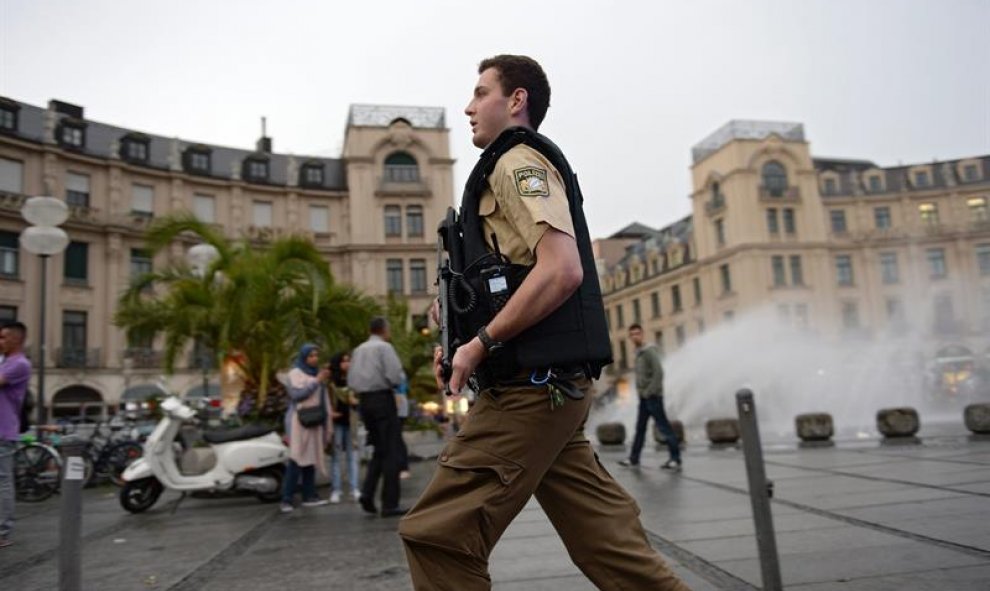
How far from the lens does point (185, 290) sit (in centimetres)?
1157

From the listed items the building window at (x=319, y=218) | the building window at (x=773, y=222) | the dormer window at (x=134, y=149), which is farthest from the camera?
the building window at (x=773, y=222)

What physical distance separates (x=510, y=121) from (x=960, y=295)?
5743 centimetres

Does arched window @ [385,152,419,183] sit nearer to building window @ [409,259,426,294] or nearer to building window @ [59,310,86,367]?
building window @ [409,259,426,294]

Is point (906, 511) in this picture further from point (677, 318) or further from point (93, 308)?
point (677, 318)

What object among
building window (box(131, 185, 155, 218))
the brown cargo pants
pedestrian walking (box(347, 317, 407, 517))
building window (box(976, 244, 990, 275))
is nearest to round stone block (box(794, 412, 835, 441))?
pedestrian walking (box(347, 317, 407, 517))

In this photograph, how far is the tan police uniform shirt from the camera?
1922mm

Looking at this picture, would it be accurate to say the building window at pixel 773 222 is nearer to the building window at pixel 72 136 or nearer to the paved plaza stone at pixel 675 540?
the building window at pixel 72 136

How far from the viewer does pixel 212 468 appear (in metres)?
8.12

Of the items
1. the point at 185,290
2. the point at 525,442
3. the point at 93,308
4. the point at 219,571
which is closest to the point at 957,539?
the point at 525,442

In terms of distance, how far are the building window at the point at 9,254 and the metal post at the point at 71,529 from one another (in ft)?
111

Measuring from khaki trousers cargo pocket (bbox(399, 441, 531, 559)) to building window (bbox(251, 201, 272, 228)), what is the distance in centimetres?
4042

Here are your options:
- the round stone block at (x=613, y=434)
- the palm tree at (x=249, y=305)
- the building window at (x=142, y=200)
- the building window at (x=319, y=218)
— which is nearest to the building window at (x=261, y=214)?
the building window at (x=319, y=218)

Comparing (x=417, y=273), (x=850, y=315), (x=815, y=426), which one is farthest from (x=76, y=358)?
(x=850, y=315)

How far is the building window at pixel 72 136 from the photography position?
33.8 m
